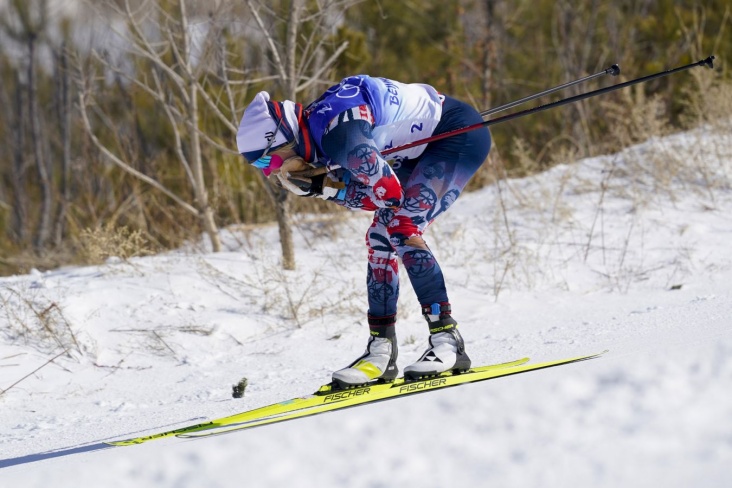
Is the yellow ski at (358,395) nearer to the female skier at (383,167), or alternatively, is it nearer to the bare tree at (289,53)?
the female skier at (383,167)

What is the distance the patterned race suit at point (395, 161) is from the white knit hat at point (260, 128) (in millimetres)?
124

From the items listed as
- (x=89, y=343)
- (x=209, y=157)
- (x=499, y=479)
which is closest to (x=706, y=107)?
(x=209, y=157)

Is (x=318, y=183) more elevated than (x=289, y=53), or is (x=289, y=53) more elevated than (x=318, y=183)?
(x=289, y=53)

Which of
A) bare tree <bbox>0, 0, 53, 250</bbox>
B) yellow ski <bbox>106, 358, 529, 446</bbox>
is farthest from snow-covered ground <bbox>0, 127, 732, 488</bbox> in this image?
bare tree <bbox>0, 0, 53, 250</bbox>

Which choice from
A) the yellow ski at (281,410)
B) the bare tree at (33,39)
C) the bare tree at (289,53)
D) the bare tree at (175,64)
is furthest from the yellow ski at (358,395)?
the bare tree at (33,39)

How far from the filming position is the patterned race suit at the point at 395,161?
349 centimetres

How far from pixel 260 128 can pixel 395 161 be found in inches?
29.8

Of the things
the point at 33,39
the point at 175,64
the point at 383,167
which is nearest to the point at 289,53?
the point at 175,64

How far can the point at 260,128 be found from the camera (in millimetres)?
3527

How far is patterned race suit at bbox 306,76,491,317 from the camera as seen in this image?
137 inches

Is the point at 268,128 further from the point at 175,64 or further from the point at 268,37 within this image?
the point at 175,64

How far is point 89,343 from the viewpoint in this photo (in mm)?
5520

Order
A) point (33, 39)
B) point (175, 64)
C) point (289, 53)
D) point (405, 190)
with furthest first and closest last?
point (33, 39)
point (175, 64)
point (289, 53)
point (405, 190)

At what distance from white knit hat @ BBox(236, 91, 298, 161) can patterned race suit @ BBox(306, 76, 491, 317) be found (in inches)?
4.9
